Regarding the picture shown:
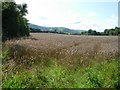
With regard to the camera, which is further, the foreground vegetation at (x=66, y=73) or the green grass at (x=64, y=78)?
the foreground vegetation at (x=66, y=73)

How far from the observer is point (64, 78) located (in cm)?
922

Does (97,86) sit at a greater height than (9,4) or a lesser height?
lesser

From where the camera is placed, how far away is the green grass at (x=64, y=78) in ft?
27.2

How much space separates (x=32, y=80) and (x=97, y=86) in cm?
179

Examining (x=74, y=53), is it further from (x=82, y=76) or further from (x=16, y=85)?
Result: (x=16, y=85)

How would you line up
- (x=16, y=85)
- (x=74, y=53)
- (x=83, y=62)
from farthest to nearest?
(x=74, y=53), (x=83, y=62), (x=16, y=85)

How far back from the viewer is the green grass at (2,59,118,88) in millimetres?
8281

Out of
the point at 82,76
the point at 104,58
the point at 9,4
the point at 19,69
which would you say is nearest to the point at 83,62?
the point at 104,58

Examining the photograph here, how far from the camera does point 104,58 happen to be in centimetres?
1209

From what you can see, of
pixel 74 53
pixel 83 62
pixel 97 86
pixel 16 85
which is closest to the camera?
pixel 16 85

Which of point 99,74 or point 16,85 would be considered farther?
point 99,74

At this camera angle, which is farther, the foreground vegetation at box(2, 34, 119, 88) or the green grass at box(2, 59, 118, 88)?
the foreground vegetation at box(2, 34, 119, 88)

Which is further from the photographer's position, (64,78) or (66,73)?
(66,73)

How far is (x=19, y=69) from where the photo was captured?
960 cm
